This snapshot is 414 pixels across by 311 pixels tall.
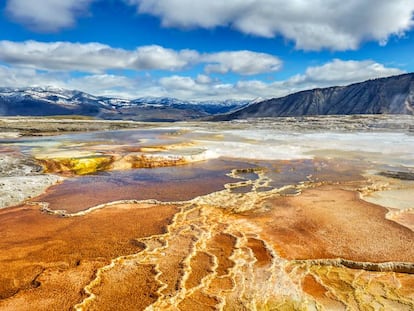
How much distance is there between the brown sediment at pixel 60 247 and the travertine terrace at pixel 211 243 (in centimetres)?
3

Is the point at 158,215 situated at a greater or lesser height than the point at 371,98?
lesser

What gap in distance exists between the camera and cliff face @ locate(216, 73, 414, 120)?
100500mm

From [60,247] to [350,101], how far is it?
4642 inches

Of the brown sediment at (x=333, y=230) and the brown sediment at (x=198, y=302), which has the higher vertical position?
the brown sediment at (x=333, y=230)

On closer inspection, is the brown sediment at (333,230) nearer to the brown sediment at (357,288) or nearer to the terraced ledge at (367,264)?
the terraced ledge at (367,264)

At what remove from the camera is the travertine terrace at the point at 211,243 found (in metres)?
5.76

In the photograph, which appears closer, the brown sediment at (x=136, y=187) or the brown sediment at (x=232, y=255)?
the brown sediment at (x=232, y=255)

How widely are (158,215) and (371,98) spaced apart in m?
113

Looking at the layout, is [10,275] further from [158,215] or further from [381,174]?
[381,174]

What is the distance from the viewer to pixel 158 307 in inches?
213

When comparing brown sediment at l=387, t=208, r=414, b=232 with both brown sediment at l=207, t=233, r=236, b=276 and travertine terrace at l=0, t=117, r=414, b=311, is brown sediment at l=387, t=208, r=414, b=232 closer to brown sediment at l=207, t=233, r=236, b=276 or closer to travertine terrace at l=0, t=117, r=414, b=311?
travertine terrace at l=0, t=117, r=414, b=311

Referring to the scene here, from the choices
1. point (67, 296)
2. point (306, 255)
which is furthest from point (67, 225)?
point (306, 255)

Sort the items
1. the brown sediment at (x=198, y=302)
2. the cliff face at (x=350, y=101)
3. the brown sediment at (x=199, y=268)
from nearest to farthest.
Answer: the brown sediment at (x=198, y=302) → the brown sediment at (x=199, y=268) → the cliff face at (x=350, y=101)

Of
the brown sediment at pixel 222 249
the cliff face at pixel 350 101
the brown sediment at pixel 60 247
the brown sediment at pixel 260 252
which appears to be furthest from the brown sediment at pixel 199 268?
the cliff face at pixel 350 101
